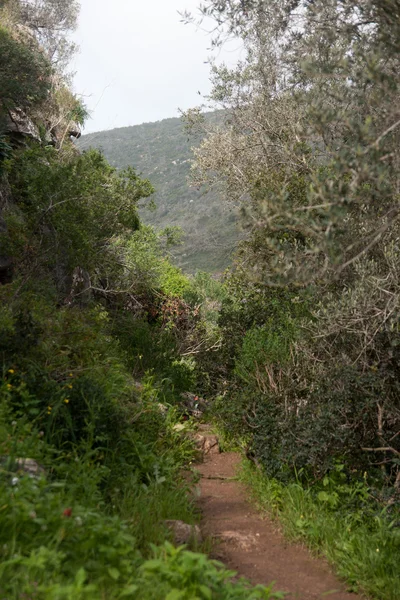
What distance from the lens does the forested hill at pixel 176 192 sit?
139 ft

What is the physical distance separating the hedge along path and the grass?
0.43 ft

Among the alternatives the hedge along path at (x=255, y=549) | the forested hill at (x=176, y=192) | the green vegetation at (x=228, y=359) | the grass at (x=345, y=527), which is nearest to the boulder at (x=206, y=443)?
the green vegetation at (x=228, y=359)

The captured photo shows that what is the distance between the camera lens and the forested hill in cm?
4222

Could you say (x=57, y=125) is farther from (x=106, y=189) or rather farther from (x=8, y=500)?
(x=8, y=500)

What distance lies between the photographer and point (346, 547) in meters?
5.68

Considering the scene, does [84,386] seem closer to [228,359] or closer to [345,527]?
[345,527]

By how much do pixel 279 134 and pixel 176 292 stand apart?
18.6 ft

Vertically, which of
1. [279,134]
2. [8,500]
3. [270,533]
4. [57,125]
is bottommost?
[270,533]

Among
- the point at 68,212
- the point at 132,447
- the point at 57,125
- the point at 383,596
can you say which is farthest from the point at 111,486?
the point at 57,125

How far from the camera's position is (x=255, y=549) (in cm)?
599

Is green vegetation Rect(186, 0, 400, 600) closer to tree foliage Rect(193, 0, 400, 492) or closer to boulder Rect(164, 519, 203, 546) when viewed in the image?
tree foliage Rect(193, 0, 400, 492)

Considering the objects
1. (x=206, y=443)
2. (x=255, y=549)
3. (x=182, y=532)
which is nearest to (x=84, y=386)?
(x=182, y=532)

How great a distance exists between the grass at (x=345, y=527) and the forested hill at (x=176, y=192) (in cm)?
2252

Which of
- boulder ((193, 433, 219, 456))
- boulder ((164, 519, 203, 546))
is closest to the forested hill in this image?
boulder ((193, 433, 219, 456))
